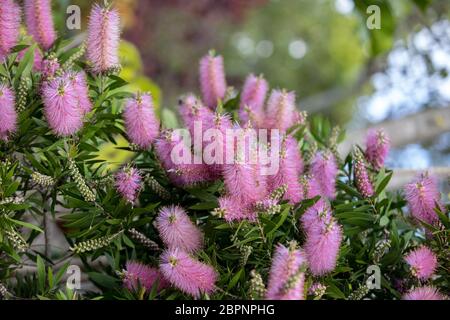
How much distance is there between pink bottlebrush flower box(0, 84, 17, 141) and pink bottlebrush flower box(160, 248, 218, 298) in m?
0.22

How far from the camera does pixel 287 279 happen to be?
0.48m

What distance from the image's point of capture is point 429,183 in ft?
2.16

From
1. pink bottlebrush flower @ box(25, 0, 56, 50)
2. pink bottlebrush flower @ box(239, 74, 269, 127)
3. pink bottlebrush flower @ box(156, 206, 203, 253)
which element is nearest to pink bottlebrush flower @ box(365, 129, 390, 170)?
pink bottlebrush flower @ box(239, 74, 269, 127)

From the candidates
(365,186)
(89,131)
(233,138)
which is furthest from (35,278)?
(365,186)

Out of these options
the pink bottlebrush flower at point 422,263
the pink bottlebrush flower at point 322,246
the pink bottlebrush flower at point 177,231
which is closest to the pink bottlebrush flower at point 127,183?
the pink bottlebrush flower at point 177,231

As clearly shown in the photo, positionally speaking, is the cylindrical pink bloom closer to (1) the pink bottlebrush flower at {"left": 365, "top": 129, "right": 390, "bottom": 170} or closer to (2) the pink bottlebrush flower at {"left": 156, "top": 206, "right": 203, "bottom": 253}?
(1) the pink bottlebrush flower at {"left": 365, "top": 129, "right": 390, "bottom": 170}

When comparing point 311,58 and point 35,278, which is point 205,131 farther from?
point 311,58

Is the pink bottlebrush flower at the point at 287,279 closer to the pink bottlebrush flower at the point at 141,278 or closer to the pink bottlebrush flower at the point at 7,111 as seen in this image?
the pink bottlebrush flower at the point at 141,278

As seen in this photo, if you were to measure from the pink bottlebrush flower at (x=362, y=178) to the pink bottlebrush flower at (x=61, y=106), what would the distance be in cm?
33

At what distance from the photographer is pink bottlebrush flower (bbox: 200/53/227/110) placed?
33.3 inches

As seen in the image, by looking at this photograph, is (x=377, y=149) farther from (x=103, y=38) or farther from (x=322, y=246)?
(x=103, y=38)

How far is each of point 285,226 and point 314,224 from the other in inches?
2.4

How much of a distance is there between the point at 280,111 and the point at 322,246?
0.87ft

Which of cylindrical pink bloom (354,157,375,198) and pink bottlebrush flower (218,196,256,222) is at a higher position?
cylindrical pink bloom (354,157,375,198)
